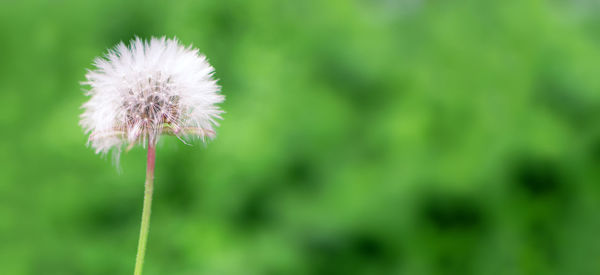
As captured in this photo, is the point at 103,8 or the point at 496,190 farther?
the point at 103,8

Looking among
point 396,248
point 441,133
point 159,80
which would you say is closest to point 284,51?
point 441,133

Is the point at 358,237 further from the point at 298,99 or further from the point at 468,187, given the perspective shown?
the point at 298,99

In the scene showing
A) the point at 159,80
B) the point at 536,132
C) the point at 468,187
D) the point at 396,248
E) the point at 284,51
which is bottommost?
the point at 159,80

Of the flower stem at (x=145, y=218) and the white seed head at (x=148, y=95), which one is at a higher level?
the white seed head at (x=148, y=95)

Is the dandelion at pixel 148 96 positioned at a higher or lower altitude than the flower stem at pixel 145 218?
higher

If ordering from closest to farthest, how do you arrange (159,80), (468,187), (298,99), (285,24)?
(159,80)
(468,187)
(298,99)
(285,24)

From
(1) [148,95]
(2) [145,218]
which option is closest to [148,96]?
(1) [148,95]

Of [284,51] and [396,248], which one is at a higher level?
[284,51]

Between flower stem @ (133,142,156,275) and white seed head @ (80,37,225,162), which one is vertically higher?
white seed head @ (80,37,225,162)
